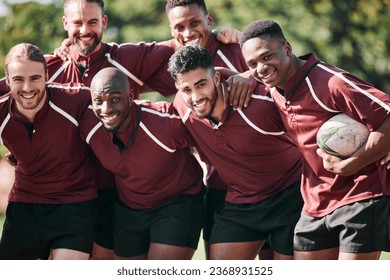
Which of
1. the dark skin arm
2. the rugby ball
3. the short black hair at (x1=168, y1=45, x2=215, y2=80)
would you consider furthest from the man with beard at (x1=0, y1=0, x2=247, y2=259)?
the rugby ball

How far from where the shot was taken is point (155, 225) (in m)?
6.55

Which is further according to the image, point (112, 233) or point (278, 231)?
point (112, 233)

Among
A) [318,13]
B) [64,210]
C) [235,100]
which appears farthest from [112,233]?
[318,13]

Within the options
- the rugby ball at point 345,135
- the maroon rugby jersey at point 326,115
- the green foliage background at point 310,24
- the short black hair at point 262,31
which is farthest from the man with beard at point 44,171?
the green foliage background at point 310,24

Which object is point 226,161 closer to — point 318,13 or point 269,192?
point 269,192

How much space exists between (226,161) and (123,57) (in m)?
1.38

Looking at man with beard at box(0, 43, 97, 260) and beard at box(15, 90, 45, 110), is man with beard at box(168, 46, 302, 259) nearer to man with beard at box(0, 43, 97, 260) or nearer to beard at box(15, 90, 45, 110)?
man with beard at box(0, 43, 97, 260)

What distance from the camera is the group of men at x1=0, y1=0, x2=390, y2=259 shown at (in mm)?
5836

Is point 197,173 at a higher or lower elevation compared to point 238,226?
higher

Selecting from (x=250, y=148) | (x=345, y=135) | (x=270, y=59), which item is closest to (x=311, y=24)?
(x=250, y=148)

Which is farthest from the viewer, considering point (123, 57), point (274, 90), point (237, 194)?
point (123, 57)

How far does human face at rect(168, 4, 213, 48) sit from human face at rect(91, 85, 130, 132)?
2.78 ft

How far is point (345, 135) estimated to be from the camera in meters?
5.51
